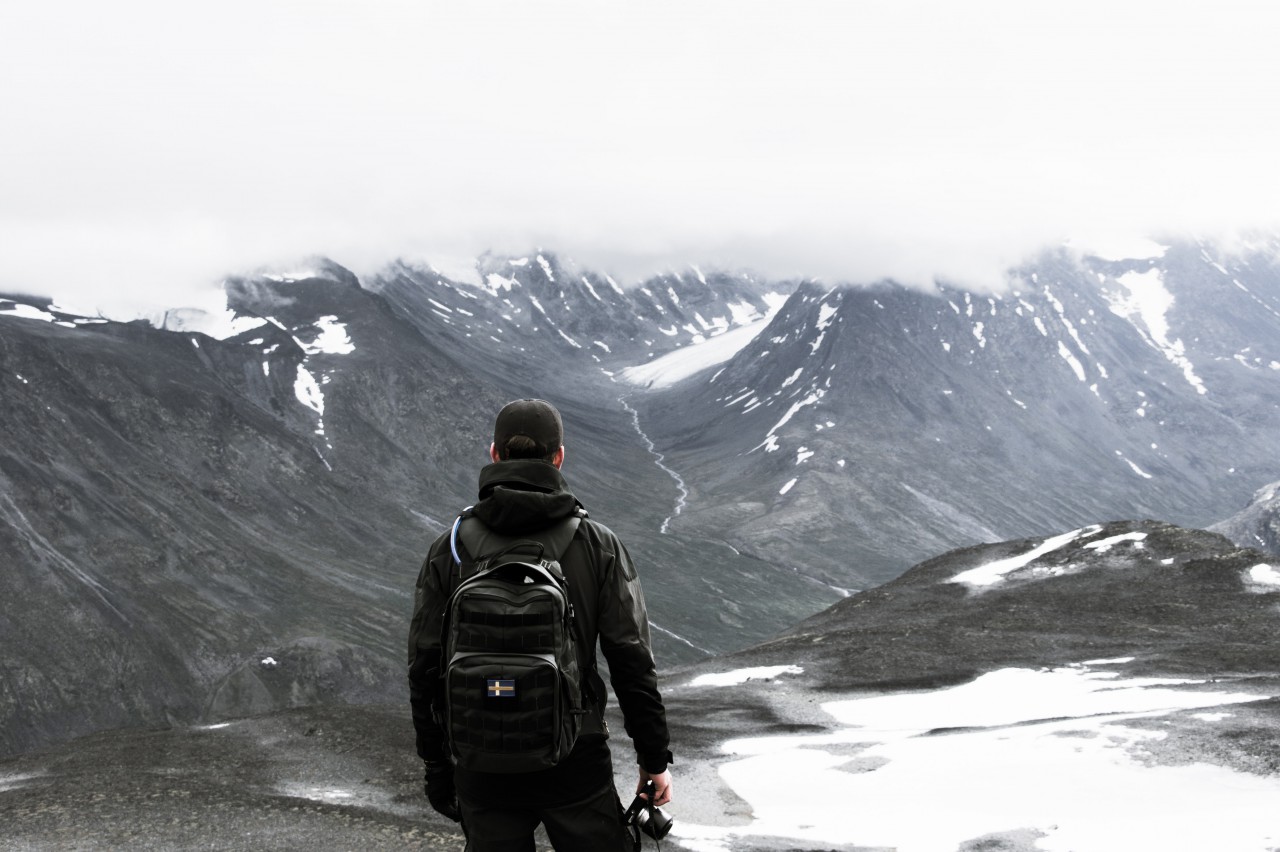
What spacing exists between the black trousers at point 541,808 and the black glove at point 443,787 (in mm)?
317

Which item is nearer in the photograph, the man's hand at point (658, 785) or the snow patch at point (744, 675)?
the man's hand at point (658, 785)

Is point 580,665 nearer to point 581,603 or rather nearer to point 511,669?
point 581,603

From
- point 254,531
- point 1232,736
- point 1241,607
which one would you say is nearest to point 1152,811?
point 1232,736

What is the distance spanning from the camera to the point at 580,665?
789 centimetres

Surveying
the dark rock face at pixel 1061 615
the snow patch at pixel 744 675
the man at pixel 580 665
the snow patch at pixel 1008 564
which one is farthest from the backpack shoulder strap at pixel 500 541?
the snow patch at pixel 1008 564

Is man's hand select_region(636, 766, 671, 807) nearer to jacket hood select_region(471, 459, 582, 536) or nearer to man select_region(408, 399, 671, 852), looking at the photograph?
man select_region(408, 399, 671, 852)

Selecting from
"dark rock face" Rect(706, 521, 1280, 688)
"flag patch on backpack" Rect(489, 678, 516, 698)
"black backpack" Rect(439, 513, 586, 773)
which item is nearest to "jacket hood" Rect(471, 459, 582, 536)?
"black backpack" Rect(439, 513, 586, 773)

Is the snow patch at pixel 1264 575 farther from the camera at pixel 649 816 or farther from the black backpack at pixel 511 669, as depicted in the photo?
the black backpack at pixel 511 669

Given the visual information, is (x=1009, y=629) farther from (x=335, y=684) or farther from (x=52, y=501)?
(x=52, y=501)

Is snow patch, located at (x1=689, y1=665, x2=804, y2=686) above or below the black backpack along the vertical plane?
below

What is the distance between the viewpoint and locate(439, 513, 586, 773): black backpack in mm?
7520

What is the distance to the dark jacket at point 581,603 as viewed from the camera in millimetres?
7879

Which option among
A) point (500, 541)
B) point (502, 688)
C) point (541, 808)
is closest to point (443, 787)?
point (541, 808)

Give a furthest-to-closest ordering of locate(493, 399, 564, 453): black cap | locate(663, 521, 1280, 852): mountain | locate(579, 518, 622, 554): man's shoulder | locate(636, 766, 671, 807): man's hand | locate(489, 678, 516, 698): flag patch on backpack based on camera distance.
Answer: locate(663, 521, 1280, 852): mountain → locate(493, 399, 564, 453): black cap → locate(636, 766, 671, 807): man's hand → locate(579, 518, 622, 554): man's shoulder → locate(489, 678, 516, 698): flag patch on backpack
